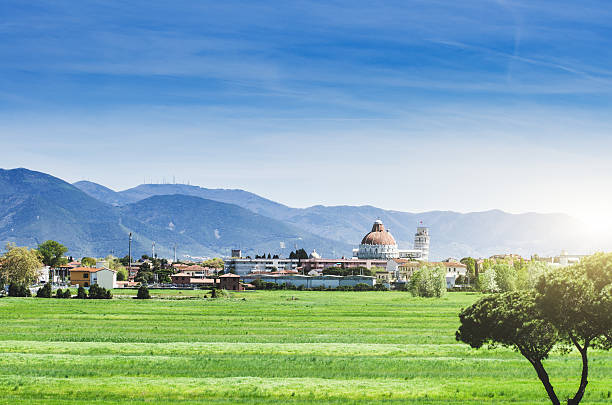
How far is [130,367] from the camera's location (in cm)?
3991

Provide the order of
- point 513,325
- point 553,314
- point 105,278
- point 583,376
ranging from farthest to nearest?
point 105,278 → point 513,325 → point 583,376 → point 553,314

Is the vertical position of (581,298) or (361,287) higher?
(581,298)

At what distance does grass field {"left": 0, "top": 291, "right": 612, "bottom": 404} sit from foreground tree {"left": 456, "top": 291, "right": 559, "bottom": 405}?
397 centimetres

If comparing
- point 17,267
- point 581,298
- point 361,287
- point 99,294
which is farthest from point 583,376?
point 361,287

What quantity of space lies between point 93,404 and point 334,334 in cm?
2942

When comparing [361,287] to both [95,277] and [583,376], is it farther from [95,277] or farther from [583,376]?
[583,376]

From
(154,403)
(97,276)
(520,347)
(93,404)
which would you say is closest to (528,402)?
(520,347)

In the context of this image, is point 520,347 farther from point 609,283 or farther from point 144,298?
point 144,298

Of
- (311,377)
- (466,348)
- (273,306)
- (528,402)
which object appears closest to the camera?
(528,402)

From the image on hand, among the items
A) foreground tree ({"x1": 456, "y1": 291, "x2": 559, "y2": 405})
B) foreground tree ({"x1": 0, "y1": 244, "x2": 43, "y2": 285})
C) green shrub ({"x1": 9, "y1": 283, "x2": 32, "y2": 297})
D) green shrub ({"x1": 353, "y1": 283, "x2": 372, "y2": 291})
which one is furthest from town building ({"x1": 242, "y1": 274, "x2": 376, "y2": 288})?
foreground tree ({"x1": 456, "y1": 291, "x2": 559, "y2": 405})

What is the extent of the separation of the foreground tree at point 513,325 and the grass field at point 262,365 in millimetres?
3972

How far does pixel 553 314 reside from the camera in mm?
27984

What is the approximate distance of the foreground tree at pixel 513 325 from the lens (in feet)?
95.5

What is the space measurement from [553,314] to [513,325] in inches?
69.3
